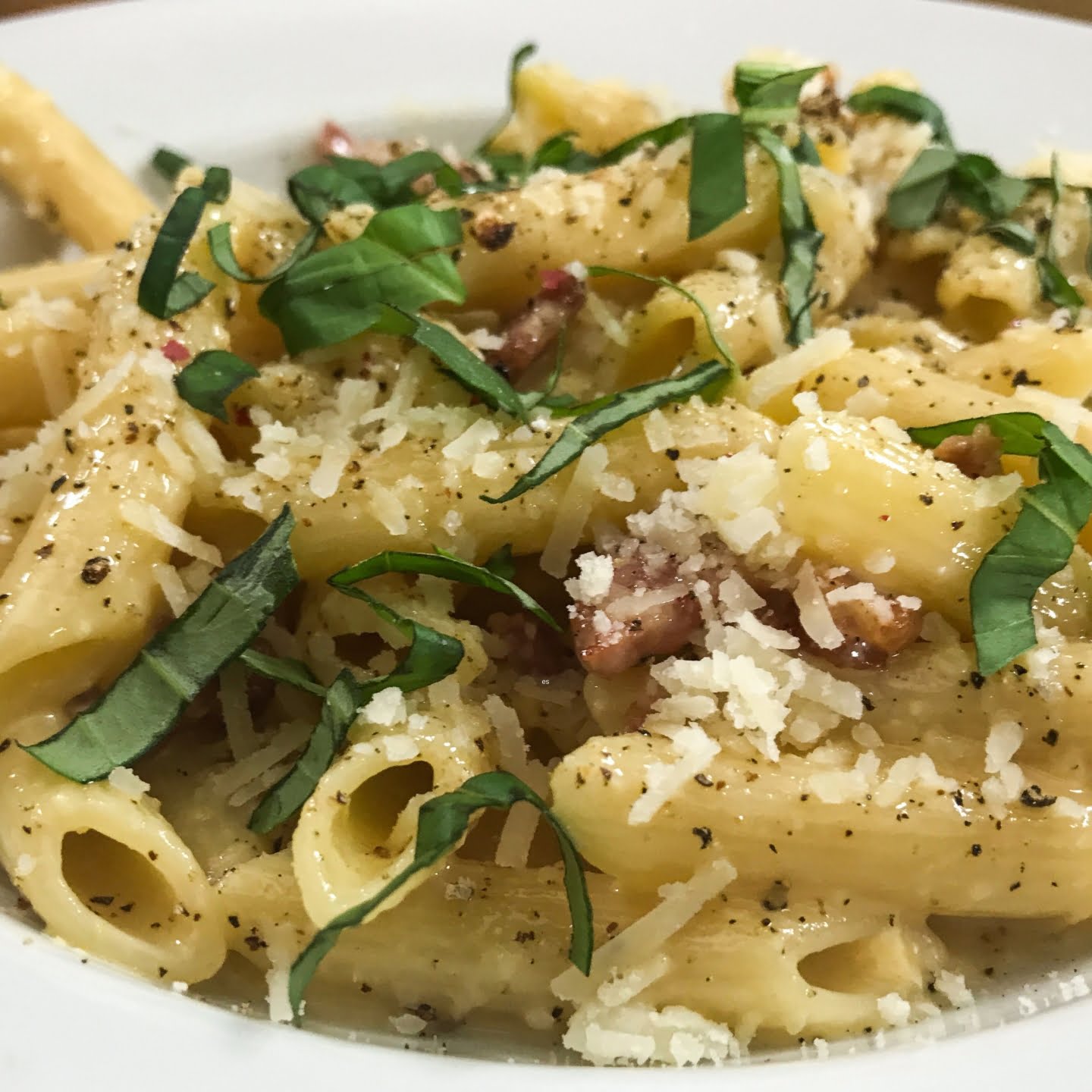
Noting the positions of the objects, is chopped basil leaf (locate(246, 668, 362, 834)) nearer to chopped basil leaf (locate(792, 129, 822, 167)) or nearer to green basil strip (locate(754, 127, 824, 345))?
green basil strip (locate(754, 127, 824, 345))

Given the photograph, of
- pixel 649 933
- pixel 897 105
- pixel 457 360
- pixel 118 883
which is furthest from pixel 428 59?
pixel 649 933

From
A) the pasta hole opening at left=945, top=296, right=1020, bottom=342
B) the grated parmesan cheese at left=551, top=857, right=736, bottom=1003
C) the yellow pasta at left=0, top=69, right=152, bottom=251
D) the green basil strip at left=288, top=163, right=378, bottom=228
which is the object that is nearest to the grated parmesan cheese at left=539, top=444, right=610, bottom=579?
the grated parmesan cheese at left=551, top=857, right=736, bottom=1003

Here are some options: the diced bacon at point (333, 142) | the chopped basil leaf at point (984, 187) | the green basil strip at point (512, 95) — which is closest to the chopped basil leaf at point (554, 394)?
the chopped basil leaf at point (984, 187)

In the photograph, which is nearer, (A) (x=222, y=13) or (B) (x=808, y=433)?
(B) (x=808, y=433)

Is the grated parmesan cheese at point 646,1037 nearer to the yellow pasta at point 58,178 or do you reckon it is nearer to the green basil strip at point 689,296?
the green basil strip at point 689,296

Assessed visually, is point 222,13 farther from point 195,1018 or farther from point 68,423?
point 195,1018

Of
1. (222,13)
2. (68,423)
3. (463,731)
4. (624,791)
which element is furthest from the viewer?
(222,13)

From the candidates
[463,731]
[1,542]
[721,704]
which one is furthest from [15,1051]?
[721,704]
